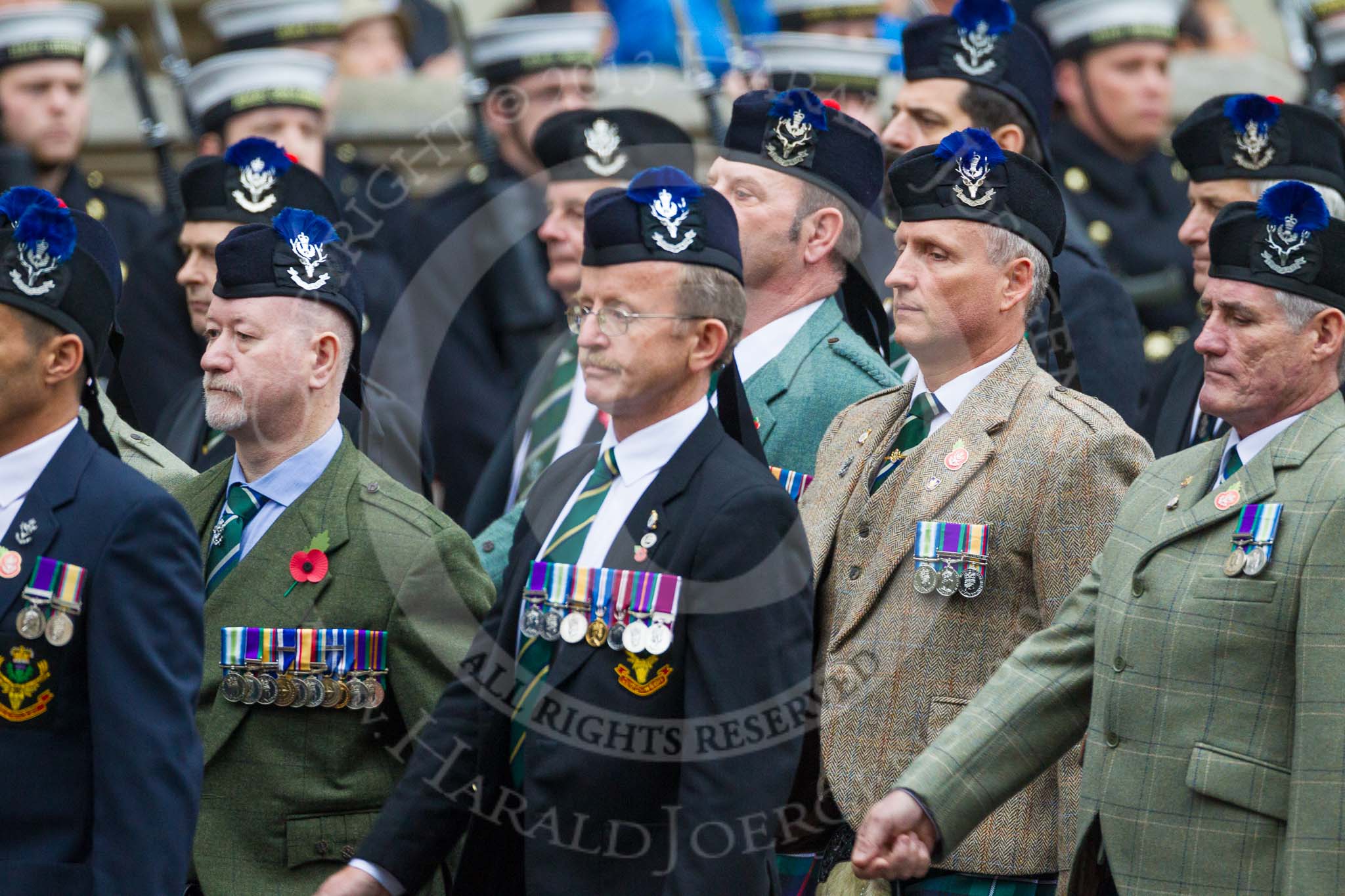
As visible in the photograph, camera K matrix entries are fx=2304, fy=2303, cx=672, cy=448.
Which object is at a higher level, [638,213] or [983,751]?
[638,213]

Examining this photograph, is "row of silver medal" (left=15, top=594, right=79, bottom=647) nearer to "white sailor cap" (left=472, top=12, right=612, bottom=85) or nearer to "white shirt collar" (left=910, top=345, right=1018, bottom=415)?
"white shirt collar" (left=910, top=345, right=1018, bottom=415)

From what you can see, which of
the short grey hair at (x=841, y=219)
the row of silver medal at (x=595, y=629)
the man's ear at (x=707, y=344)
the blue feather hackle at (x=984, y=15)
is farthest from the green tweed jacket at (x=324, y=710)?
the blue feather hackle at (x=984, y=15)

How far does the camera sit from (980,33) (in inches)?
279

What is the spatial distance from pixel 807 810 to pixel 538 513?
980mm

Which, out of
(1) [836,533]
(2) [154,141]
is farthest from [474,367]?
(1) [836,533]

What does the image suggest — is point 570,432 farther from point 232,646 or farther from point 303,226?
point 232,646

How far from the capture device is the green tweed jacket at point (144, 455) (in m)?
5.96

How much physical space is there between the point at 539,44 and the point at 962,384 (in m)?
4.43

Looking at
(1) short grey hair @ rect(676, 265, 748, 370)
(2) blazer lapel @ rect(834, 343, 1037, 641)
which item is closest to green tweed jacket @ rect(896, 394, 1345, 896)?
(2) blazer lapel @ rect(834, 343, 1037, 641)

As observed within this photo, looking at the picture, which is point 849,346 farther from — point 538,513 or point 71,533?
point 71,533

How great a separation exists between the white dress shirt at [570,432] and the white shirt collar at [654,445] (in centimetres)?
175

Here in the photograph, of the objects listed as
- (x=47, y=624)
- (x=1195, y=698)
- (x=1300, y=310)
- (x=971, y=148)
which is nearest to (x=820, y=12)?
(x=971, y=148)

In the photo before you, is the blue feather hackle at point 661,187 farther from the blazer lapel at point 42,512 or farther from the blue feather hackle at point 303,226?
the blazer lapel at point 42,512

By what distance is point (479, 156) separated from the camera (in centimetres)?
979
